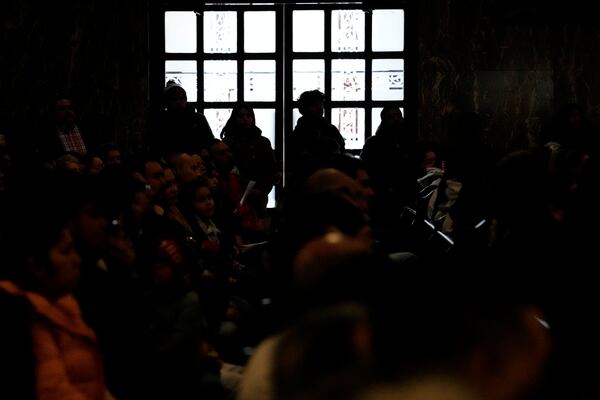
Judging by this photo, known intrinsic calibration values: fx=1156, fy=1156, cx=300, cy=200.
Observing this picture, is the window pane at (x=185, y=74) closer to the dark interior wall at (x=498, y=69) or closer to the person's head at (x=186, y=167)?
the dark interior wall at (x=498, y=69)

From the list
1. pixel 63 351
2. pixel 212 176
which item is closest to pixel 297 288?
pixel 63 351

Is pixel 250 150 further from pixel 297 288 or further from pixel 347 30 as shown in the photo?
pixel 297 288

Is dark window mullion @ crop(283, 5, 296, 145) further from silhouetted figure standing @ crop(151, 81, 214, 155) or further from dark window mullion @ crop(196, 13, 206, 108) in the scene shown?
silhouetted figure standing @ crop(151, 81, 214, 155)

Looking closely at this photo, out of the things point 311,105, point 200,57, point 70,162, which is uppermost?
point 200,57

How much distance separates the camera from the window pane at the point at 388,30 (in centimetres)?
1423

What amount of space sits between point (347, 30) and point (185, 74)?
6.82 feet

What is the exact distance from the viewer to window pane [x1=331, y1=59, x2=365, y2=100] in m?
14.3

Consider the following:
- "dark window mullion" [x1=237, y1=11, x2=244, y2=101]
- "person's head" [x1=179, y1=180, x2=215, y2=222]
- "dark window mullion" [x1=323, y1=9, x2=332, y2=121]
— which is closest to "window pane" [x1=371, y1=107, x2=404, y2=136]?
"dark window mullion" [x1=323, y1=9, x2=332, y2=121]

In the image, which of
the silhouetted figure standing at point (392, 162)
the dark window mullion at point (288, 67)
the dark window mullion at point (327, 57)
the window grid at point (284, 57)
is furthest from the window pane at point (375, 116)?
the silhouetted figure standing at point (392, 162)

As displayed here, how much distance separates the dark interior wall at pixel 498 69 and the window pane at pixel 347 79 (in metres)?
0.80

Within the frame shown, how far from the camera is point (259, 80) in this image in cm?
1445

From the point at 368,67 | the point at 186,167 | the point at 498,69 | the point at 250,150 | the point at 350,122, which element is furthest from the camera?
the point at 350,122

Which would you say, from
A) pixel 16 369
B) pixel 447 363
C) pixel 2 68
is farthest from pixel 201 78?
pixel 447 363

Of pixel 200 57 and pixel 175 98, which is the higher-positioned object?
pixel 200 57
